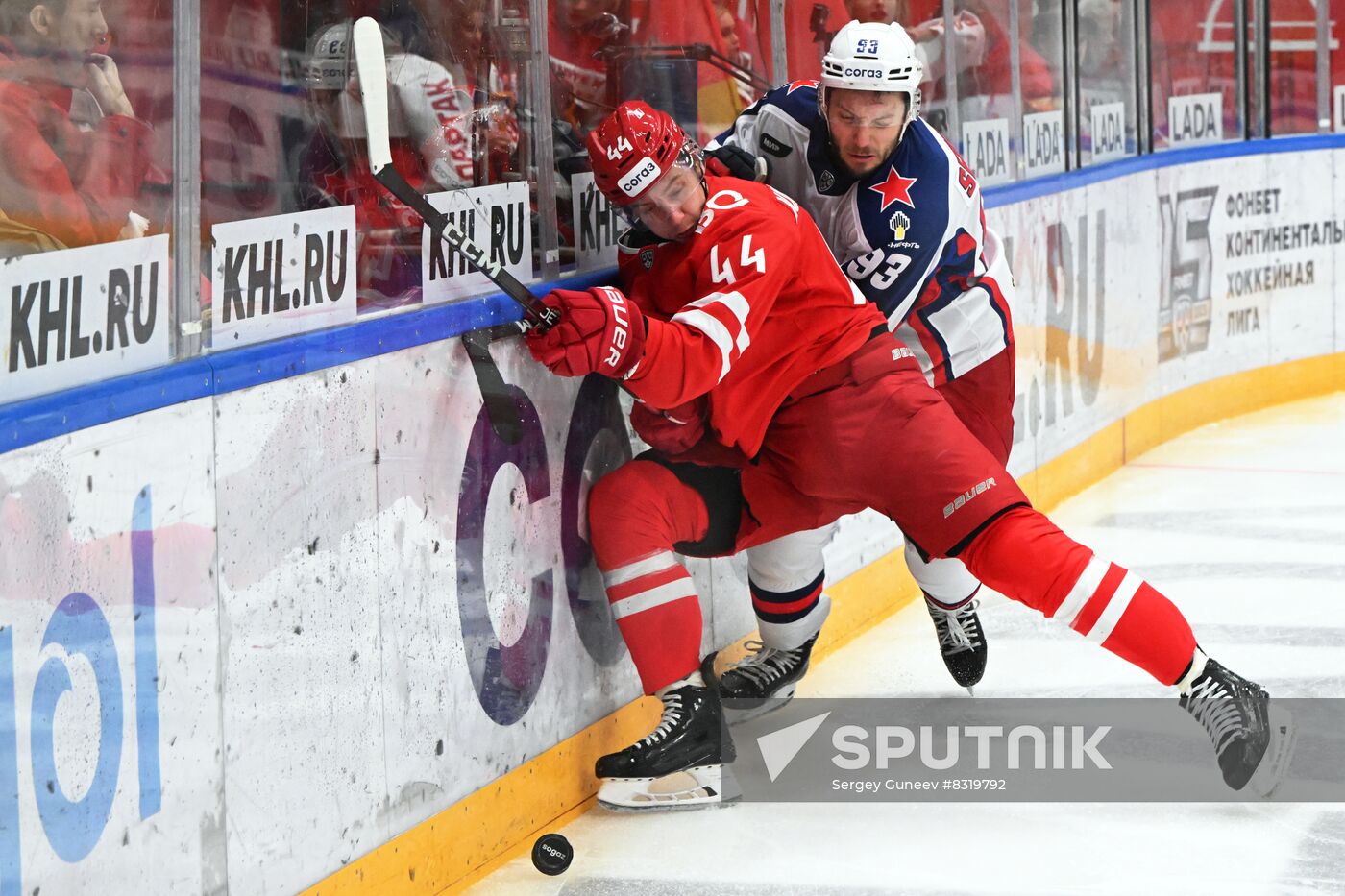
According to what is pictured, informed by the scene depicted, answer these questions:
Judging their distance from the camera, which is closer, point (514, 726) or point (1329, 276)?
point (514, 726)

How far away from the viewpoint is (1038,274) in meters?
5.27

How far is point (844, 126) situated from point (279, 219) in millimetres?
1256

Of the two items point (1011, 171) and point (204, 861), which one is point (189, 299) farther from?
point (1011, 171)

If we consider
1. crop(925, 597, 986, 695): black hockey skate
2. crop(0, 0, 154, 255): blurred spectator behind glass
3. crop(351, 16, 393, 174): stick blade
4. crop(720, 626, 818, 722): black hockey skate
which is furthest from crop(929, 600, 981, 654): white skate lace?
crop(0, 0, 154, 255): blurred spectator behind glass

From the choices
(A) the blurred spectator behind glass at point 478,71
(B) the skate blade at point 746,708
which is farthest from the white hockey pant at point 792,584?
(A) the blurred spectator behind glass at point 478,71

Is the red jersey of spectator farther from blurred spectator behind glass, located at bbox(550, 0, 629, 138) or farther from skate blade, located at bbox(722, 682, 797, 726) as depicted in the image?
skate blade, located at bbox(722, 682, 797, 726)

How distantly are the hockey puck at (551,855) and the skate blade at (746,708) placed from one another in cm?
81

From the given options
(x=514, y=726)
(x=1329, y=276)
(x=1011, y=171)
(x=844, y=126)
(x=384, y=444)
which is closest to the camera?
(x=384, y=444)

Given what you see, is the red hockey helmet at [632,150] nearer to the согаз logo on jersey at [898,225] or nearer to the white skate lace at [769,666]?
the согаз logo on jersey at [898,225]

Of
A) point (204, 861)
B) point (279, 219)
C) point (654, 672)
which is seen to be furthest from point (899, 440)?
point (204, 861)

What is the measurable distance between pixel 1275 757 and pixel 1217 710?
0.15 m

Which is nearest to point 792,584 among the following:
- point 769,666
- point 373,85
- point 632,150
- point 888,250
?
point 769,666

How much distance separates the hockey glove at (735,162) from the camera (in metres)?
3.19

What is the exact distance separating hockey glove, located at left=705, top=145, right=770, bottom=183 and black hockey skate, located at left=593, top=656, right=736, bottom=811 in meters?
0.94
